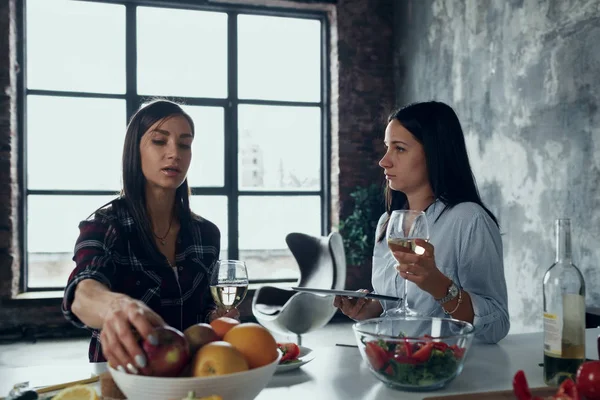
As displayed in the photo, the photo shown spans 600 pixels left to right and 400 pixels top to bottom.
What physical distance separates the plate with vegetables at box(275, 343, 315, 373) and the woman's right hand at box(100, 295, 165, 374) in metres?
0.49

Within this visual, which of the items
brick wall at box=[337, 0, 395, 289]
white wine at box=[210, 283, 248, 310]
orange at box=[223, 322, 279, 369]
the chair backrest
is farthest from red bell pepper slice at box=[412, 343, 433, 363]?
brick wall at box=[337, 0, 395, 289]

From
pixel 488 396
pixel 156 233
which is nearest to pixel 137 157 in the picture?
pixel 156 233

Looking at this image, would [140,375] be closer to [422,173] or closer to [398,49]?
[422,173]

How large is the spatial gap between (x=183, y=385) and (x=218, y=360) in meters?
0.06

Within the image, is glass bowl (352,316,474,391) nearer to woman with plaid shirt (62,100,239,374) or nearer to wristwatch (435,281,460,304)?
wristwatch (435,281,460,304)

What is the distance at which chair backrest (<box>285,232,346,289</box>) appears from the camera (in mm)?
4492

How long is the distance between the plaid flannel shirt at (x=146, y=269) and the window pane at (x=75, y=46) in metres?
4.05

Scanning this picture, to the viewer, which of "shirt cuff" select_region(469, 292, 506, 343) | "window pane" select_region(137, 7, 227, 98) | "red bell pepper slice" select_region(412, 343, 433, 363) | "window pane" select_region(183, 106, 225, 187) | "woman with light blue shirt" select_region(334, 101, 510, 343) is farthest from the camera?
"window pane" select_region(183, 106, 225, 187)

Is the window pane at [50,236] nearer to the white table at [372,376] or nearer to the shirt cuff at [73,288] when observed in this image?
the shirt cuff at [73,288]

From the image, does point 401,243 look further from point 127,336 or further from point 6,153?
point 6,153

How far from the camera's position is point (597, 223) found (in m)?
3.34

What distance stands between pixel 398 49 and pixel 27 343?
176 inches

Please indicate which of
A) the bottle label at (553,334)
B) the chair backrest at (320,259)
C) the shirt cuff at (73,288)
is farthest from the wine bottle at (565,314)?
the chair backrest at (320,259)

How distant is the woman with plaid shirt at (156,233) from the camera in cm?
181
